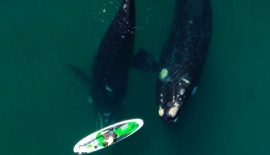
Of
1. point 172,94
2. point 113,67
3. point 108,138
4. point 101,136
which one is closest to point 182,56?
point 172,94

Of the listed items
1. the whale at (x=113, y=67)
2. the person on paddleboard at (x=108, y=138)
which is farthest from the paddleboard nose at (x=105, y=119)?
the person on paddleboard at (x=108, y=138)

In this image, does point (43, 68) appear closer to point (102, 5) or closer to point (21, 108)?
point (21, 108)

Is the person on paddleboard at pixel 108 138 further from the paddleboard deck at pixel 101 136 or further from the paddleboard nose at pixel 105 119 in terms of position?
the paddleboard nose at pixel 105 119

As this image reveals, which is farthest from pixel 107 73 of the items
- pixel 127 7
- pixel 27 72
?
pixel 27 72

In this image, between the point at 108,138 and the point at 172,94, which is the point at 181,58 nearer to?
the point at 172,94

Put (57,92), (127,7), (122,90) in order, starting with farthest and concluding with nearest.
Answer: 1. (57,92)
2. (122,90)
3. (127,7)

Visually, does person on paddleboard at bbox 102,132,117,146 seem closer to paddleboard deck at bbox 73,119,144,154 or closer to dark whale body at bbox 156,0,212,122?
paddleboard deck at bbox 73,119,144,154
